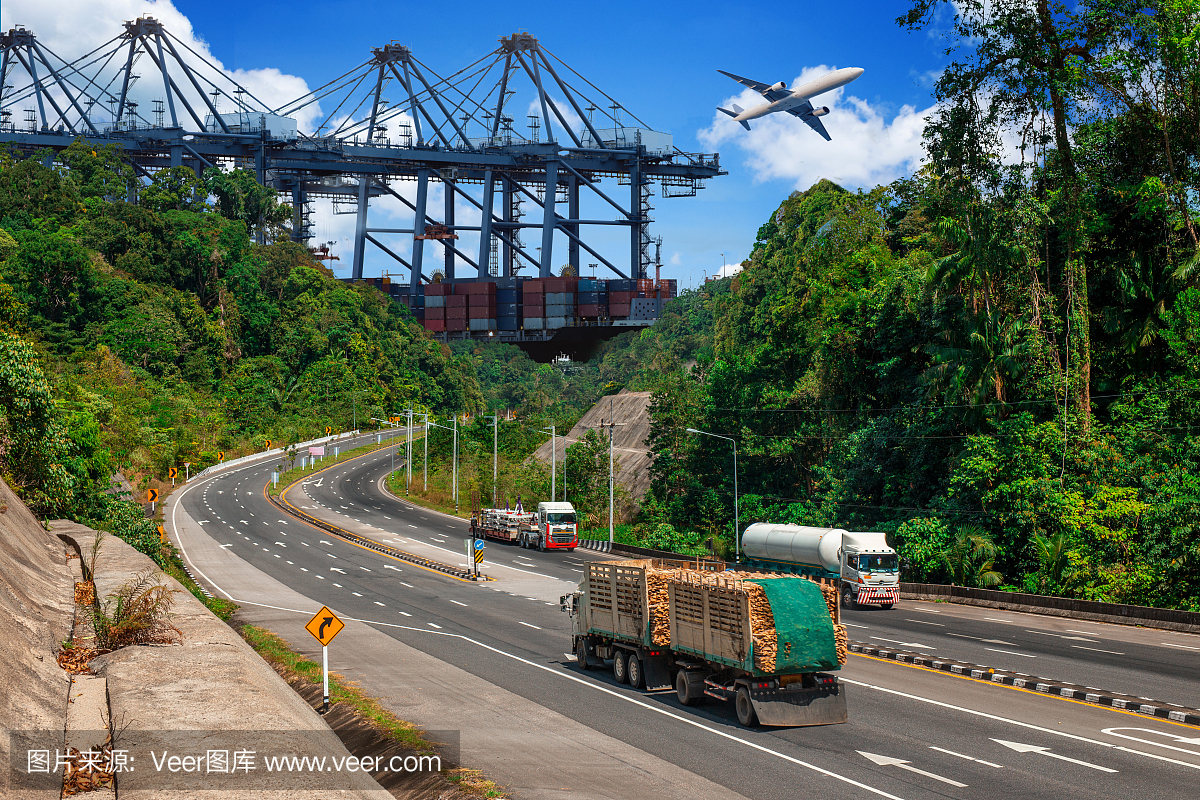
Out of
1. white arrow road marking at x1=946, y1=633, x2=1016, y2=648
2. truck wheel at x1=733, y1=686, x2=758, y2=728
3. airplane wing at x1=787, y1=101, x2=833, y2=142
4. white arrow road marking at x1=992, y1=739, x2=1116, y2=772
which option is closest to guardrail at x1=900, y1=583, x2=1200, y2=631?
white arrow road marking at x1=946, y1=633, x2=1016, y2=648

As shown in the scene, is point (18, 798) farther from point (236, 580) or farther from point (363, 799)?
point (236, 580)

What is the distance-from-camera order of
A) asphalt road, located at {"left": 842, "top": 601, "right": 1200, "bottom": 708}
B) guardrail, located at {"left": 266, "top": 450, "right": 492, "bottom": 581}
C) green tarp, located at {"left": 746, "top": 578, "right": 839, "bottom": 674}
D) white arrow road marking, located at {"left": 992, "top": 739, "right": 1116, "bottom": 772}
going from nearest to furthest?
white arrow road marking, located at {"left": 992, "top": 739, "right": 1116, "bottom": 772}, green tarp, located at {"left": 746, "top": 578, "right": 839, "bottom": 674}, asphalt road, located at {"left": 842, "top": 601, "right": 1200, "bottom": 708}, guardrail, located at {"left": 266, "top": 450, "right": 492, "bottom": 581}

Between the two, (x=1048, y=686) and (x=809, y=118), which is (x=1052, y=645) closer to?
(x=1048, y=686)

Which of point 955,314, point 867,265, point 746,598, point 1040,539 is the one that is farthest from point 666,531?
point 746,598

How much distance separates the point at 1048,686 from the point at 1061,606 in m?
16.3

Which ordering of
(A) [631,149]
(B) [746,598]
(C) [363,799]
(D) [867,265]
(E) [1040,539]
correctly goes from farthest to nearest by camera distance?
(A) [631,149], (D) [867,265], (E) [1040,539], (B) [746,598], (C) [363,799]

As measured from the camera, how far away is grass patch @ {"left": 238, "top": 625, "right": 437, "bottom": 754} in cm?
1759

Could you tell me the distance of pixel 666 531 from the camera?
69.4m

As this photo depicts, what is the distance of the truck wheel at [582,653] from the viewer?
80.9ft

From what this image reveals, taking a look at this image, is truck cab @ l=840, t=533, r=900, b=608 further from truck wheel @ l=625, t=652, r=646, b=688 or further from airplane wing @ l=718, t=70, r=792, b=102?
airplane wing @ l=718, t=70, r=792, b=102

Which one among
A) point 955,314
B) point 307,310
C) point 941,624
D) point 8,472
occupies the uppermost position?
point 307,310

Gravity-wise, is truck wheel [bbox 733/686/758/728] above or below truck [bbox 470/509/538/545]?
below

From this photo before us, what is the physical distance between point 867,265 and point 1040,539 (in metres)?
28.4

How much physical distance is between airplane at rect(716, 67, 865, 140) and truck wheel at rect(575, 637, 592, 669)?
4681 cm
